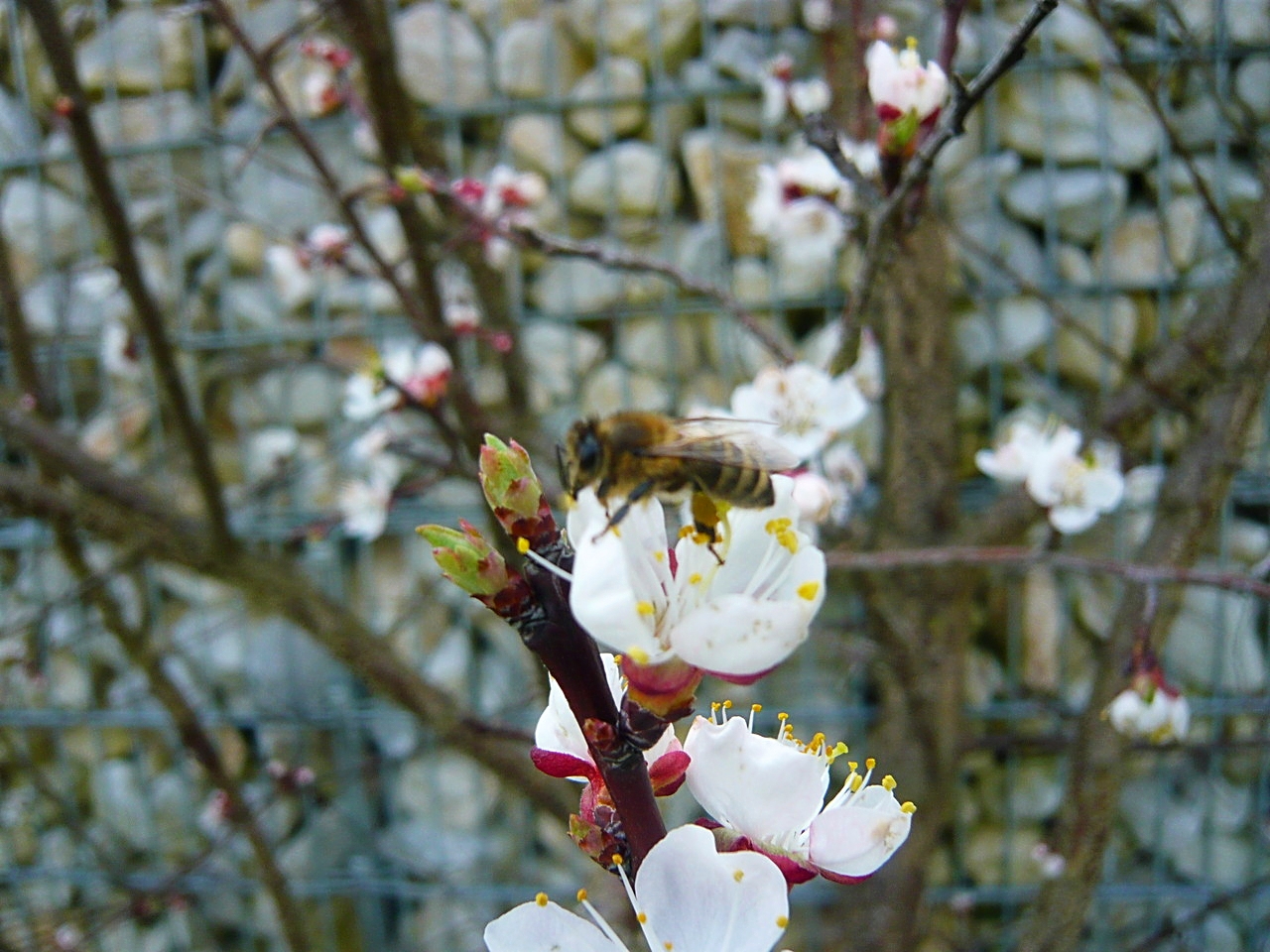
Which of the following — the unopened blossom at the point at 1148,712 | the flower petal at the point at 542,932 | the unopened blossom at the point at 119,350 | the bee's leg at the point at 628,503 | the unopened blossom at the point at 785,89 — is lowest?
the unopened blossom at the point at 1148,712

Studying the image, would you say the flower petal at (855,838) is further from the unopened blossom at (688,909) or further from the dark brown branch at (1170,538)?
the dark brown branch at (1170,538)

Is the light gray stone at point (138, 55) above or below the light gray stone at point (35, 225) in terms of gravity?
above

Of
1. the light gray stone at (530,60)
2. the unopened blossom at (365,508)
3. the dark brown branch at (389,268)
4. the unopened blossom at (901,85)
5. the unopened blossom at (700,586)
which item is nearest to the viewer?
the unopened blossom at (700,586)

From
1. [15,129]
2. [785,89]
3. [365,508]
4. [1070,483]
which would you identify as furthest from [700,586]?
[15,129]

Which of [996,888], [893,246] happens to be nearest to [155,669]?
[893,246]

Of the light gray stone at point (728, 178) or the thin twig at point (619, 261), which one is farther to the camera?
the light gray stone at point (728, 178)

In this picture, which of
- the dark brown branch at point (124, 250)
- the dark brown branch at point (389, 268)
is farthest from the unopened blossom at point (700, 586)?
the dark brown branch at point (124, 250)

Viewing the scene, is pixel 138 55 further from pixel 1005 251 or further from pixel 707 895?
pixel 707 895
